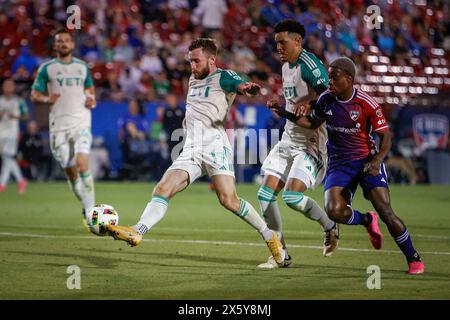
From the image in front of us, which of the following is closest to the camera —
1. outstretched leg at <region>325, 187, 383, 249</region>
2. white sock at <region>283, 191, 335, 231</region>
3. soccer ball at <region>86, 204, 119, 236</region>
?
soccer ball at <region>86, 204, 119, 236</region>

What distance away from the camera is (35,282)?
8367 millimetres

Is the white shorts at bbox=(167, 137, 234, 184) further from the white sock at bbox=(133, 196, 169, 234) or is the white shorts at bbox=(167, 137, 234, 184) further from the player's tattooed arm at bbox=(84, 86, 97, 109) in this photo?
the player's tattooed arm at bbox=(84, 86, 97, 109)

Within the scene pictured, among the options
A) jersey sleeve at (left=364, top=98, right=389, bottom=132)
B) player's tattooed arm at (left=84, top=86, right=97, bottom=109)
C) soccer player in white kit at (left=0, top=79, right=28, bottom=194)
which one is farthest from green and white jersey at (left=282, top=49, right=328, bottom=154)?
soccer player in white kit at (left=0, top=79, right=28, bottom=194)

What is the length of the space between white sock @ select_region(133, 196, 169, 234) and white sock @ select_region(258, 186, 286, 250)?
125 cm

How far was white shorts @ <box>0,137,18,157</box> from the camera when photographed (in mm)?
20938

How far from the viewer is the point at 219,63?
2433 centimetres

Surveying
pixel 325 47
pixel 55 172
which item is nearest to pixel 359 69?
pixel 325 47

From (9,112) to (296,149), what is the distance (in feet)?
41.2

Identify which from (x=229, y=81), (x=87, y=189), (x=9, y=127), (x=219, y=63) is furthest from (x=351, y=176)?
(x=219, y=63)

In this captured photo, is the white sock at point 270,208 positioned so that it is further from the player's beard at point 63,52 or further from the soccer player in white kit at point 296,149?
the player's beard at point 63,52

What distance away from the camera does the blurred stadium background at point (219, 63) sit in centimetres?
→ 2333

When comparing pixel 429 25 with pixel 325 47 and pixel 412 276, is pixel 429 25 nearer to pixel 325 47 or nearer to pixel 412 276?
pixel 325 47

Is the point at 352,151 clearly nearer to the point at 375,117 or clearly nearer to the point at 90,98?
the point at 375,117

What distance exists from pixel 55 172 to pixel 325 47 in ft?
26.7
